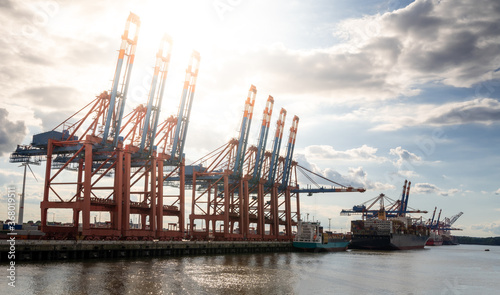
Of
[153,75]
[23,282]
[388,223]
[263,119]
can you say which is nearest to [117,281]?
[23,282]

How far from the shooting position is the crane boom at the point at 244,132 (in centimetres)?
9225

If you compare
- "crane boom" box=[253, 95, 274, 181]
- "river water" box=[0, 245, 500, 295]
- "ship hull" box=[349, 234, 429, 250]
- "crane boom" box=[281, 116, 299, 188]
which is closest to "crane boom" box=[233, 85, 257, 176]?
"crane boom" box=[253, 95, 274, 181]

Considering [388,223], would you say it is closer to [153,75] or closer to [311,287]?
[153,75]

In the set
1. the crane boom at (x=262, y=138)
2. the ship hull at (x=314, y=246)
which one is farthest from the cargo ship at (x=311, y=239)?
the crane boom at (x=262, y=138)

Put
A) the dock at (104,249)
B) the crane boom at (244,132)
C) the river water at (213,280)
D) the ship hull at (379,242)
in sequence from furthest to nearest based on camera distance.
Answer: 1. the ship hull at (379,242)
2. the crane boom at (244,132)
3. the dock at (104,249)
4. the river water at (213,280)

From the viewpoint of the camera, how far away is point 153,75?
236 ft

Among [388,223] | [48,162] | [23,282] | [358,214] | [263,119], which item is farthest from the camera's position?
[358,214]

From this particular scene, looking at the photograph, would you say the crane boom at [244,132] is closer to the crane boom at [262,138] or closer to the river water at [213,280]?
the crane boom at [262,138]

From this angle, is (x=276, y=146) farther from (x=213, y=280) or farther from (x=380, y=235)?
(x=213, y=280)

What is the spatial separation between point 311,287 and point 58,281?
20.2m

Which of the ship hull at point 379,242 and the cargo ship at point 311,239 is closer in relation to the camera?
the cargo ship at point 311,239

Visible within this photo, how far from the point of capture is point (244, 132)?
94.9m

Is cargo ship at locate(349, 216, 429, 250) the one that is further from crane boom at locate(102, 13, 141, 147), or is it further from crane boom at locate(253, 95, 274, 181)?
crane boom at locate(102, 13, 141, 147)

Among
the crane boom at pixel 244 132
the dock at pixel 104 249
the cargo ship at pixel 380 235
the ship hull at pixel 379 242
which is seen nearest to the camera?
the dock at pixel 104 249
